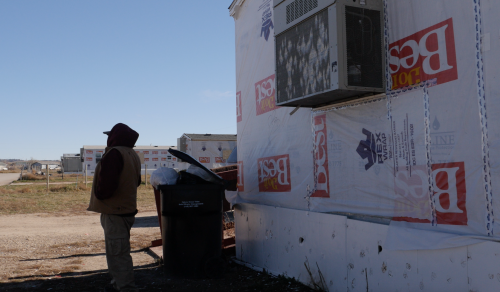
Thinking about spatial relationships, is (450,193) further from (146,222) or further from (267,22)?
(146,222)

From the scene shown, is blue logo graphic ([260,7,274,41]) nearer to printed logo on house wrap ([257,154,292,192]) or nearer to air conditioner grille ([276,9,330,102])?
air conditioner grille ([276,9,330,102])

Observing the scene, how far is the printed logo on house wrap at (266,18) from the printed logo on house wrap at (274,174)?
72.8 inches

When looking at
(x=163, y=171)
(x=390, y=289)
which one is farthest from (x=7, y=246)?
(x=390, y=289)

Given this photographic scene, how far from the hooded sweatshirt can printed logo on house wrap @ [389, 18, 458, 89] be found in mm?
3176

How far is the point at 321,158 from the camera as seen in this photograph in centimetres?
519

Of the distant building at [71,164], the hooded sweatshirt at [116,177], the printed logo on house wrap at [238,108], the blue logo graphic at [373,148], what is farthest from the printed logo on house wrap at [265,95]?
the distant building at [71,164]

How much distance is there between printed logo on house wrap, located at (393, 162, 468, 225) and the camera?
349cm

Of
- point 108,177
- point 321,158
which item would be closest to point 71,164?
point 108,177

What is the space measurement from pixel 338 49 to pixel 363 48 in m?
0.27

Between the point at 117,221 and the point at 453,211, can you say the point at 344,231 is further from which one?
the point at 117,221

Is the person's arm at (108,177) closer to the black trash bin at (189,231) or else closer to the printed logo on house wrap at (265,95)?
the black trash bin at (189,231)

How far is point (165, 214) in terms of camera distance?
5.91m

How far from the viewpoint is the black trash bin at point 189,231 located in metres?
5.83

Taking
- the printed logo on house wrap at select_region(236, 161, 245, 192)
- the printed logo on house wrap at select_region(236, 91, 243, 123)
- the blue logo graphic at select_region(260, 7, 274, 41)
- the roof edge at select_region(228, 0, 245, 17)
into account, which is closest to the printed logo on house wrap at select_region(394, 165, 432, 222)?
the blue logo graphic at select_region(260, 7, 274, 41)
